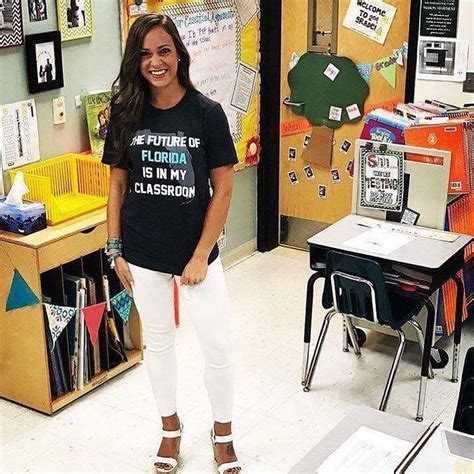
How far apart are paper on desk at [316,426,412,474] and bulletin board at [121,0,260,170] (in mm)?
2475

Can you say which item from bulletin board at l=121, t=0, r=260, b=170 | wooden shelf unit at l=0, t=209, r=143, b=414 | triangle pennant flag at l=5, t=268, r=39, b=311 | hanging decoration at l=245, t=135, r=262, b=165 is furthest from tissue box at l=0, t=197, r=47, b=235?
hanging decoration at l=245, t=135, r=262, b=165

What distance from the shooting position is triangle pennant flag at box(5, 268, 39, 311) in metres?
2.97

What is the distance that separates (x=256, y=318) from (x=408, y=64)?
151 cm

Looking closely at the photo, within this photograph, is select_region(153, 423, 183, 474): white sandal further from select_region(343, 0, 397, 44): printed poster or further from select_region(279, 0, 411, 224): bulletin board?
select_region(343, 0, 397, 44): printed poster

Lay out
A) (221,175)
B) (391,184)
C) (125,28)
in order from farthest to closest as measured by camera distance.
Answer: (125,28), (391,184), (221,175)

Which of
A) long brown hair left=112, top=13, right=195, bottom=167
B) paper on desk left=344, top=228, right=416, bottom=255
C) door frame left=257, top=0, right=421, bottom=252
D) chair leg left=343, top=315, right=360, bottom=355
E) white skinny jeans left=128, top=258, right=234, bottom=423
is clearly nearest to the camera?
long brown hair left=112, top=13, right=195, bottom=167

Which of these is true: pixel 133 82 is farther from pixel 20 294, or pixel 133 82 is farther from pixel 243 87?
pixel 243 87

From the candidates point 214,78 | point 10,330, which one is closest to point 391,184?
point 214,78

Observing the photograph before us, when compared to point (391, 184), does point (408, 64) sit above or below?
above

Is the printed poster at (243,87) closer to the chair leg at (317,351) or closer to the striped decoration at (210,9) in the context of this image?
the striped decoration at (210,9)

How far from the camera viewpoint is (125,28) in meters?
3.58

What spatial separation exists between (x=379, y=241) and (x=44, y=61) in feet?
4.88

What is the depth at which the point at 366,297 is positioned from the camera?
2.97 metres

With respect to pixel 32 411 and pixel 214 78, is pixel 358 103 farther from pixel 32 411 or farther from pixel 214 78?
pixel 32 411
